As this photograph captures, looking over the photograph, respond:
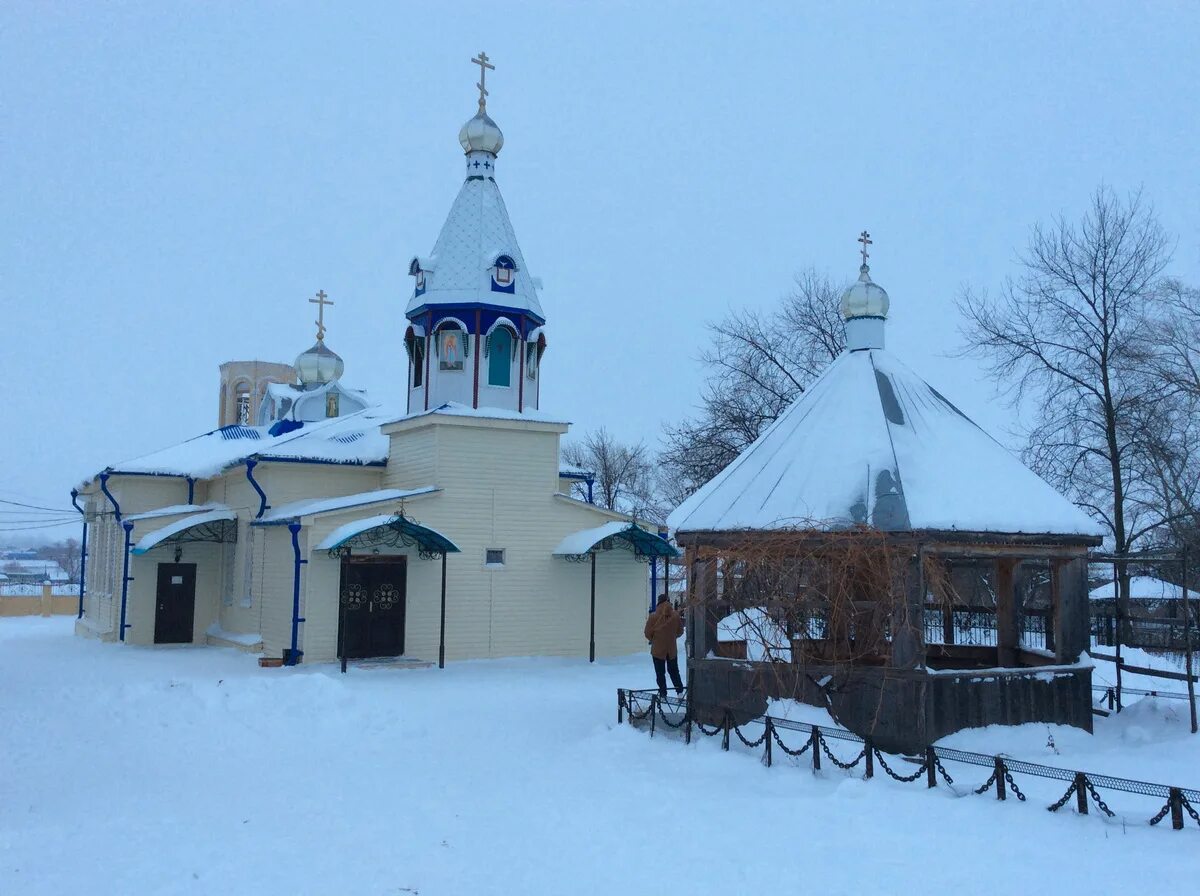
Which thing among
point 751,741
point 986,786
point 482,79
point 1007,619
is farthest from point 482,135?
point 986,786

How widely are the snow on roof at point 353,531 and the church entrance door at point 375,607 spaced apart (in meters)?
1.12

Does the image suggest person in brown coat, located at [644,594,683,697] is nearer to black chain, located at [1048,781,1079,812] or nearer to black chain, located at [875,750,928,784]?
black chain, located at [875,750,928,784]

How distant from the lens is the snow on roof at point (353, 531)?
1897cm

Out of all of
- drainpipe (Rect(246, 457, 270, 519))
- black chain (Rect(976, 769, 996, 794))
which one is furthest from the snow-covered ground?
drainpipe (Rect(246, 457, 270, 519))

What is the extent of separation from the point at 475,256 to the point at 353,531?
757cm

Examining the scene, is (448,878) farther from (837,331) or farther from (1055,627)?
(837,331)

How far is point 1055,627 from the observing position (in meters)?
13.1

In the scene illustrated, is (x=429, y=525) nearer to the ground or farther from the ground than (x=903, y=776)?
farther from the ground

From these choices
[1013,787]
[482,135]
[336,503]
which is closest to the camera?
[1013,787]

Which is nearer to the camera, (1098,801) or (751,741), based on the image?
(1098,801)

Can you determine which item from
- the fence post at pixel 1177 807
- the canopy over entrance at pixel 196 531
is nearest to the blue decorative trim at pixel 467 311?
the canopy over entrance at pixel 196 531

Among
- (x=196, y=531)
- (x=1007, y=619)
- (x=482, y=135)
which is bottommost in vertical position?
(x=1007, y=619)

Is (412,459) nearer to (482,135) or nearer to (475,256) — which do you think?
(475,256)

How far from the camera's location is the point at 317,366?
3272 cm
